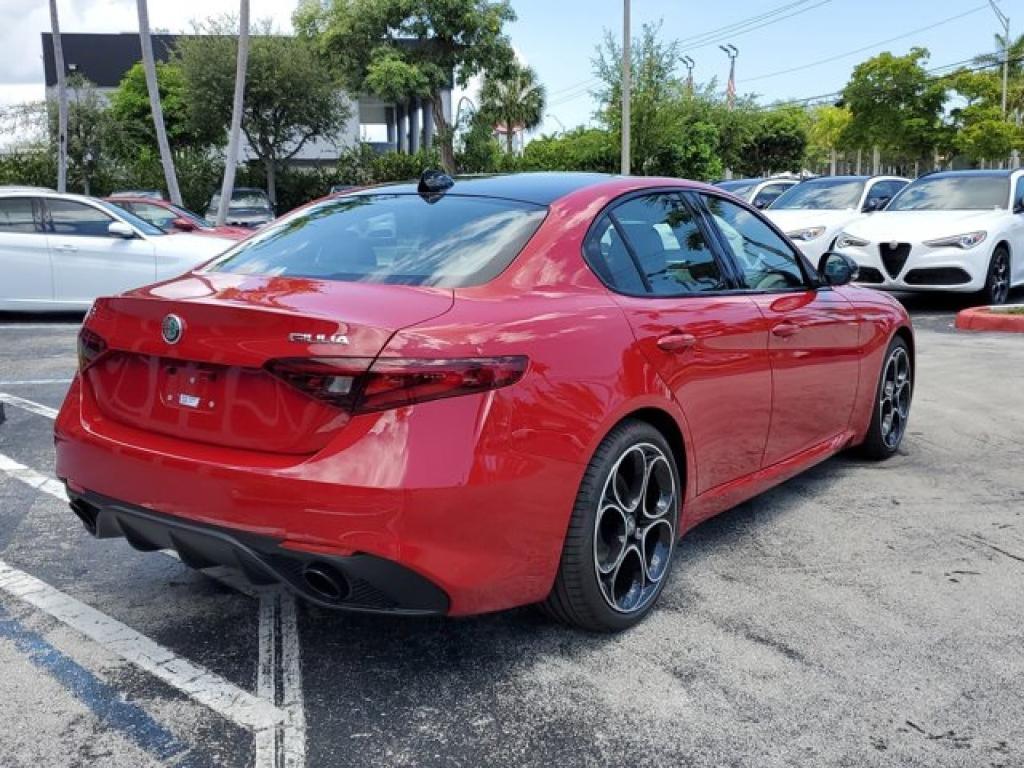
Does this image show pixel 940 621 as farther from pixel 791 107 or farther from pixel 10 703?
pixel 791 107

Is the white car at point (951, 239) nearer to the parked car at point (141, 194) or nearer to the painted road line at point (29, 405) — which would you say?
the painted road line at point (29, 405)

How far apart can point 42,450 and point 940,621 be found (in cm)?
463

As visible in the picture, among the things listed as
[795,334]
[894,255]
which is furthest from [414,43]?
[795,334]

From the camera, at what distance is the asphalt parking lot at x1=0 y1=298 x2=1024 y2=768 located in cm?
275

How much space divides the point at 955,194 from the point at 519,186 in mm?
10696

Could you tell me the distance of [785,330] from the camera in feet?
14.1

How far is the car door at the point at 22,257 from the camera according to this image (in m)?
11.4

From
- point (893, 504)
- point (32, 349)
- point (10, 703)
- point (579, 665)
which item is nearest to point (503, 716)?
point (579, 665)

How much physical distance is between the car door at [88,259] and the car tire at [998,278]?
933cm

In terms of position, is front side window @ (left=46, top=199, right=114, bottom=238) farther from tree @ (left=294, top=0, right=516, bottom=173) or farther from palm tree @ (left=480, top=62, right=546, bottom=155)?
palm tree @ (left=480, top=62, right=546, bottom=155)

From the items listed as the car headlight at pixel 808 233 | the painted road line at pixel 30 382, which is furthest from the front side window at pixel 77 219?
the car headlight at pixel 808 233

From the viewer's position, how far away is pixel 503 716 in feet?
9.53

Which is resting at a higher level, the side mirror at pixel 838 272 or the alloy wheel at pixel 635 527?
the side mirror at pixel 838 272

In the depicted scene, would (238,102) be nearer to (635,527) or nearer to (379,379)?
(635,527)
